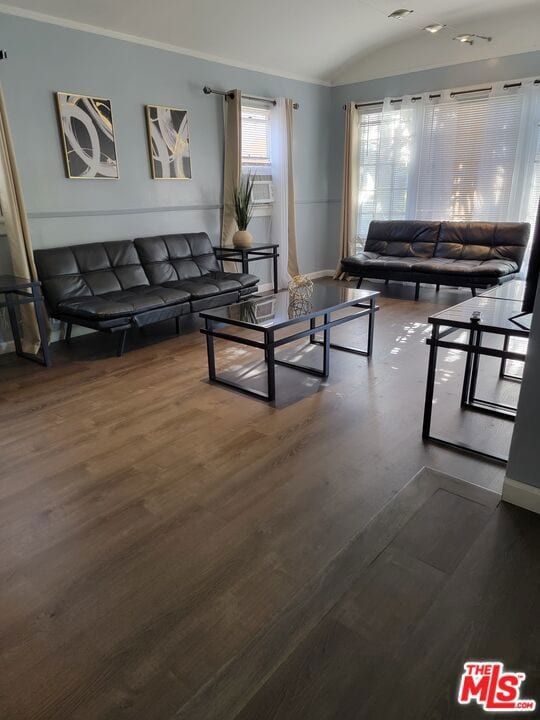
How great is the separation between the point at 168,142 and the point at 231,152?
79 cm

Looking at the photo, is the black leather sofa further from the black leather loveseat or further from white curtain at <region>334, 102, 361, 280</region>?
the black leather loveseat

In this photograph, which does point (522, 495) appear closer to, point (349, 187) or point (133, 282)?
point (133, 282)

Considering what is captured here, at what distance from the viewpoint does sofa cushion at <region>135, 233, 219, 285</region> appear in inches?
176

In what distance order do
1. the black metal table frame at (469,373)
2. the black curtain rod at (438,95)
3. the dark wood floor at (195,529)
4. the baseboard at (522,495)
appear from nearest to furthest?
the dark wood floor at (195,529) < the baseboard at (522,495) < the black metal table frame at (469,373) < the black curtain rod at (438,95)

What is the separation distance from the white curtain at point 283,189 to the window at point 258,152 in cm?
6

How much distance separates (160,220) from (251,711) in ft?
14.5

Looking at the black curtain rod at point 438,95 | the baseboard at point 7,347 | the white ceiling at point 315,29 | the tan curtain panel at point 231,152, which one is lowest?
the baseboard at point 7,347

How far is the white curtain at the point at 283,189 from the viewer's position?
567 centimetres

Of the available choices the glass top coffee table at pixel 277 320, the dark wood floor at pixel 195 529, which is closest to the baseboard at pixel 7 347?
the dark wood floor at pixel 195 529

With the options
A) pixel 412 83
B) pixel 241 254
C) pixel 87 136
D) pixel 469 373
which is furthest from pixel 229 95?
pixel 469 373

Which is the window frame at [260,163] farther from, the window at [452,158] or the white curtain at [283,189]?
the window at [452,158]

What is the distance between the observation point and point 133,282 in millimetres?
4281

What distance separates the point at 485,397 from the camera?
9.43ft

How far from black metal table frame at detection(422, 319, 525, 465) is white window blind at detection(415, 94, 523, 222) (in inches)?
137
